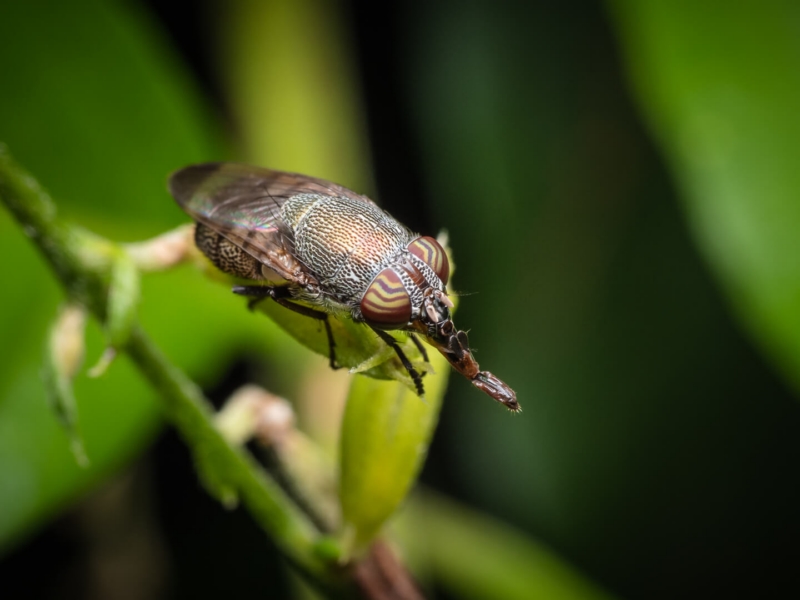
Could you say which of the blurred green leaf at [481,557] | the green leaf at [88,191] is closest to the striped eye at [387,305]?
the green leaf at [88,191]

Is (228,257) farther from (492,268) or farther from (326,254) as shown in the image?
(492,268)

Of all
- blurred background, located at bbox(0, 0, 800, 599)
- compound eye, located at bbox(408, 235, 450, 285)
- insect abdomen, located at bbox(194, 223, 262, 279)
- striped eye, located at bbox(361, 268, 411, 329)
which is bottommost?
blurred background, located at bbox(0, 0, 800, 599)

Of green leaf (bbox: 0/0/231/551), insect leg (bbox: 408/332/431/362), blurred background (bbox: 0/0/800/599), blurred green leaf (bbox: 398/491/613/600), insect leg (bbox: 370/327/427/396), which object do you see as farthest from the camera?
blurred green leaf (bbox: 398/491/613/600)

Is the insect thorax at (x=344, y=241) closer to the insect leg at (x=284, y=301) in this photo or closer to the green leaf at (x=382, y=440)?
the insect leg at (x=284, y=301)

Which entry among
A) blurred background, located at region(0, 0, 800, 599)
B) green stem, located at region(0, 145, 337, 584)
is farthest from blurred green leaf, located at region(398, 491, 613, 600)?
green stem, located at region(0, 145, 337, 584)

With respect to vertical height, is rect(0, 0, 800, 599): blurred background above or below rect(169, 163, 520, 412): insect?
below

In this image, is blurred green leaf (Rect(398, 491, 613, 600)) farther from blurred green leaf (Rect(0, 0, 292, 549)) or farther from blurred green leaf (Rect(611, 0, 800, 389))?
blurred green leaf (Rect(611, 0, 800, 389))

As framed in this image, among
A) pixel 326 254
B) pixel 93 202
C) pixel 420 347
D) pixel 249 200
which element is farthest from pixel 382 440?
pixel 93 202
